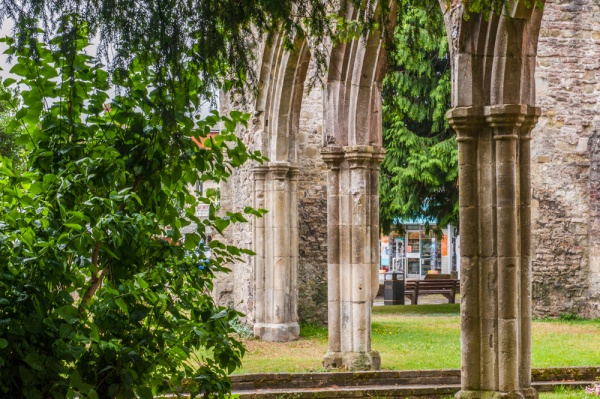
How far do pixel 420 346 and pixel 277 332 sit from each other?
2.56 metres

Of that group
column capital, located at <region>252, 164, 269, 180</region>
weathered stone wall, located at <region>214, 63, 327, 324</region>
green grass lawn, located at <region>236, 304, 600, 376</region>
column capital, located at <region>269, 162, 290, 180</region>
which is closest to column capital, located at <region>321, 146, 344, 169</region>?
green grass lawn, located at <region>236, 304, 600, 376</region>

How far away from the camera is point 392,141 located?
21906 millimetres

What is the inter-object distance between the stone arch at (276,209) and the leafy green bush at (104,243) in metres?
10.8

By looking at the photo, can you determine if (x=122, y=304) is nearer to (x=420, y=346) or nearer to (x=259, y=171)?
(x=420, y=346)

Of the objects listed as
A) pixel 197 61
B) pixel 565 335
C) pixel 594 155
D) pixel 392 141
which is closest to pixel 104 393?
pixel 197 61

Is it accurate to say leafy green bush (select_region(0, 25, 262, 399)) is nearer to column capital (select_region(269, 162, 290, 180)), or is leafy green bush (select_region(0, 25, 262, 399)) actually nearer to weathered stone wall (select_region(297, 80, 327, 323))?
column capital (select_region(269, 162, 290, 180))

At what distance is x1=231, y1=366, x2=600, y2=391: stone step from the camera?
10.5 metres

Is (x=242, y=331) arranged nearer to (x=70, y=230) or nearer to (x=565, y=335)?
(x=565, y=335)

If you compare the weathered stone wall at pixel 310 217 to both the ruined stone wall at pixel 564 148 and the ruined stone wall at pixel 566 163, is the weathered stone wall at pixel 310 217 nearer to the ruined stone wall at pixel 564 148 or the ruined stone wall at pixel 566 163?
the ruined stone wall at pixel 566 163

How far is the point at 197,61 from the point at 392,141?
17.2 metres

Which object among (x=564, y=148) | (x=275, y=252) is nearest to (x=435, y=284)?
(x=564, y=148)

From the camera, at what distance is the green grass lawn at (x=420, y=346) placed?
1223cm

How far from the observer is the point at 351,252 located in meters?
11.8

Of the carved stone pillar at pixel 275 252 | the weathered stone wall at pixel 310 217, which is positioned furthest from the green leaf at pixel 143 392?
the weathered stone wall at pixel 310 217
